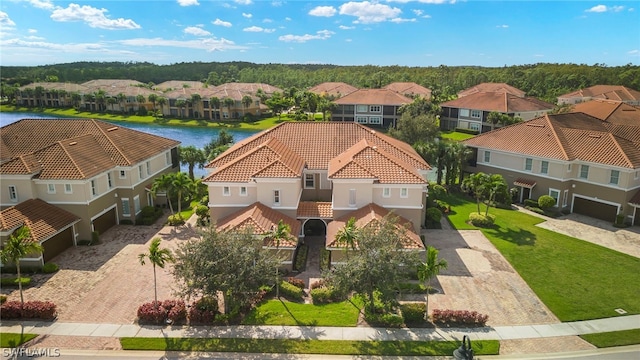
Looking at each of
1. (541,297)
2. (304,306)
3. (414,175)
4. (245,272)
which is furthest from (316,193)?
(541,297)

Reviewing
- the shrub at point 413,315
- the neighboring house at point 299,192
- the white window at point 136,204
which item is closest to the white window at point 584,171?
the neighboring house at point 299,192

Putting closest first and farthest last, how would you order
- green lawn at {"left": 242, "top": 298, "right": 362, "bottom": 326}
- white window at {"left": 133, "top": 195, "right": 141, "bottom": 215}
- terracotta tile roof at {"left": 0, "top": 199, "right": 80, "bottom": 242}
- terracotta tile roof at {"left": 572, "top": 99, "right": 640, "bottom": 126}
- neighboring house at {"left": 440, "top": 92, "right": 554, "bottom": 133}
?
green lawn at {"left": 242, "top": 298, "right": 362, "bottom": 326}
terracotta tile roof at {"left": 0, "top": 199, "right": 80, "bottom": 242}
white window at {"left": 133, "top": 195, "right": 141, "bottom": 215}
terracotta tile roof at {"left": 572, "top": 99, "right": 640, "bottom": 126}
neighboring house at {"left": 440, "top": 92, "right": 554, "bottom": 133}

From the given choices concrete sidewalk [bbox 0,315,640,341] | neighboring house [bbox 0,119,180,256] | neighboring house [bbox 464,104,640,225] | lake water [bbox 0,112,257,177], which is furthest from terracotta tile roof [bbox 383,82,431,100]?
concrete sidewalk [bbox 0,315,640,341]

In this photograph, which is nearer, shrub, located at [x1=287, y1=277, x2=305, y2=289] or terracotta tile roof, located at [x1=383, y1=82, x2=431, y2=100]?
shrub, located at [x1=287, y1=277, x2=305, y2=289]

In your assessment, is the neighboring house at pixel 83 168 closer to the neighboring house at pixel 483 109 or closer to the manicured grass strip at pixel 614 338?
the manicured grass strip at pixel 614 338

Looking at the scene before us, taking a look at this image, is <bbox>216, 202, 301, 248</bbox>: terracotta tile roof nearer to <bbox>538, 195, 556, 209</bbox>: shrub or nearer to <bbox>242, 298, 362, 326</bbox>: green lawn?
<bbox>242, 298, 362, 326</bbox>: green lawn
